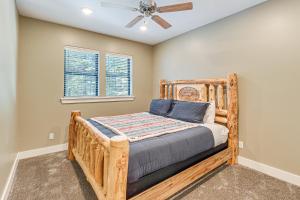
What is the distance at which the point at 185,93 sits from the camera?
378 cm

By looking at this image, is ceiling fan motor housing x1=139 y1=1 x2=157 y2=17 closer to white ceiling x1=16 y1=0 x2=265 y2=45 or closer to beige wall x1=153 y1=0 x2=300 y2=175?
white ceiling x1=16 y1=0 x2=265 y2=45

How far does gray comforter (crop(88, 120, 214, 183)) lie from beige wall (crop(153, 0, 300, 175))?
3.02 ft

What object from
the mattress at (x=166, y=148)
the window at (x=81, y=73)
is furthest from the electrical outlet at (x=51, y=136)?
the mattress at (x=166, y=148)

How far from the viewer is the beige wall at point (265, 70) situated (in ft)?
7.54

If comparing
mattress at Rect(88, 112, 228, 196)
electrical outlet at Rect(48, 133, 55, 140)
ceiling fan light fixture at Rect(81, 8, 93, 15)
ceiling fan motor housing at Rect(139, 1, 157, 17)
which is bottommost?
electrical outlet at Rect(48, 133, 55, 140)

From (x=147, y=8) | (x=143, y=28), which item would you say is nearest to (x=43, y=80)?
(x=143, y=28)

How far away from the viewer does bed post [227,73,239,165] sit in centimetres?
283

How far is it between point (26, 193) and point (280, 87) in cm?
381

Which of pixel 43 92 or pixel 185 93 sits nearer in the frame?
pixel 43 92

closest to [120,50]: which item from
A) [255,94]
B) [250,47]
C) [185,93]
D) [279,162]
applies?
[185,93]

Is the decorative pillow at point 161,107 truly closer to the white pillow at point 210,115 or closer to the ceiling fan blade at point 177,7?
the white pillow at point 210,115

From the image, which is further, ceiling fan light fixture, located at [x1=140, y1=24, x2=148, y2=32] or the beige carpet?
ceiling fan light fixture, located at [x1=140, y1=24, x2=148, y2=32]

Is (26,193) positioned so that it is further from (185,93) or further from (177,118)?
(185,93)

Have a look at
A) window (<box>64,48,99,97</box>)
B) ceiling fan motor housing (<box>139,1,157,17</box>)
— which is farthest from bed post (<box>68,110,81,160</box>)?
ceiling fan motor housing (<box>139,1,157,17</box>)
